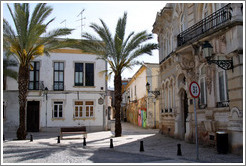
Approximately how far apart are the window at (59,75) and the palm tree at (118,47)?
24.4ft

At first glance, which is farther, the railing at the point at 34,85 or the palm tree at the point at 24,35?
the railing at the point at 34,85

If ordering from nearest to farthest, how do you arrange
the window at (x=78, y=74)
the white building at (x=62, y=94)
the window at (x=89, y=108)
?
the white building at (x=62, y=94)
the window at (x=89, y=108)
the window at (x=78, y=74)

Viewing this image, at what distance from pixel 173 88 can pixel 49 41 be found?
891cm

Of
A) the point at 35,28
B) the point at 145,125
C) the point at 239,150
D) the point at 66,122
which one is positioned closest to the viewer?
the point at 239,150

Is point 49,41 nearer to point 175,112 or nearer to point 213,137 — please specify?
point 175,112

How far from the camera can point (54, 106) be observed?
25.7 metres

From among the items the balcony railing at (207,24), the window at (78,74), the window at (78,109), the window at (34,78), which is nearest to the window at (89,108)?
the window at (78,109)

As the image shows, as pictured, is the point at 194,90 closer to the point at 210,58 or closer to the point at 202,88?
the point at 210,58

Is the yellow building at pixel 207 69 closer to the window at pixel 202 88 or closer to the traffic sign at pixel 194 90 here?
the window at pixel 202 88

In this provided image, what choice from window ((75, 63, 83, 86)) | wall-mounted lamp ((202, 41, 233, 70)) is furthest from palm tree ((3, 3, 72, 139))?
wall-mounted lamp ((202, 41, 233, 70))

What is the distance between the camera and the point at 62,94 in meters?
25.8

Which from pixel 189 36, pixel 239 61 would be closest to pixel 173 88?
pixel 189 36

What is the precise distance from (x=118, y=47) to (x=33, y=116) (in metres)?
12.3

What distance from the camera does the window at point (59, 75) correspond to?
25.9 meters
